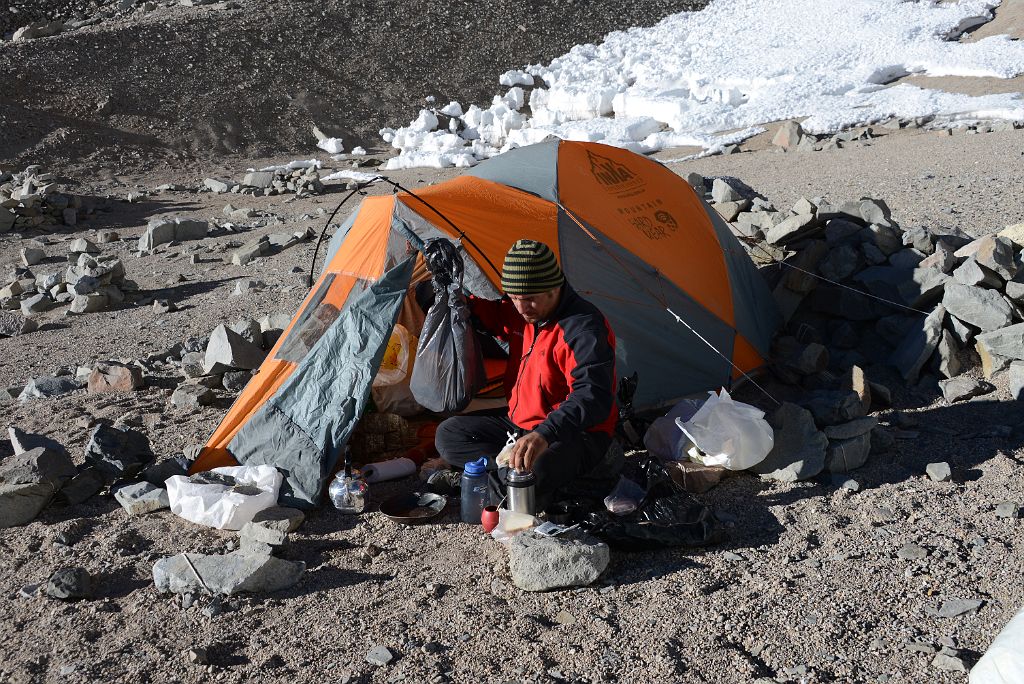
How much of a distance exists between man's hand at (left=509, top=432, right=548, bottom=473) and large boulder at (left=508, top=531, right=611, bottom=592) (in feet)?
1.09

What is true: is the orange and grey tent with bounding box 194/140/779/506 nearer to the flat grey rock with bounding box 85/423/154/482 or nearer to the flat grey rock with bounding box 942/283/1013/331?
the flat grey rock with bounding box 85/423/154/482

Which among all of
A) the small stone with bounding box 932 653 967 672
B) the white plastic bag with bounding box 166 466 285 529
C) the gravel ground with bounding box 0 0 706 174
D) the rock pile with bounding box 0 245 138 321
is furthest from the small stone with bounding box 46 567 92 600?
the gravel ground with bounding box 0 0 706 174

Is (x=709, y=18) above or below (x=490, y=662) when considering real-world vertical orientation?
below

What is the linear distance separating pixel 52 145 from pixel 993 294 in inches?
603

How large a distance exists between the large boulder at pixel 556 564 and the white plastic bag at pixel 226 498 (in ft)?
5.05

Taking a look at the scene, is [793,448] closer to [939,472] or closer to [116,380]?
[939,472]

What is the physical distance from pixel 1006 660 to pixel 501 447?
9.05ft

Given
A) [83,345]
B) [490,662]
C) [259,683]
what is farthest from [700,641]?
[83,345]

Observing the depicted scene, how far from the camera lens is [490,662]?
3.64 m

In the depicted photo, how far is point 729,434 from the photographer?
195 inches

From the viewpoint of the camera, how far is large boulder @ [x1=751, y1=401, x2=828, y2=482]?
4941 mm

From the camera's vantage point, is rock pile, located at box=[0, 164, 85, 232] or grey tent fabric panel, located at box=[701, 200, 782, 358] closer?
grey tent fabric panel, located at box=[701, 200, 782, 358]

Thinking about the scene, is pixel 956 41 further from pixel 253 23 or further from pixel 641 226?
pixel 641 226

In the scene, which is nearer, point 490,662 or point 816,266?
point 490,662
